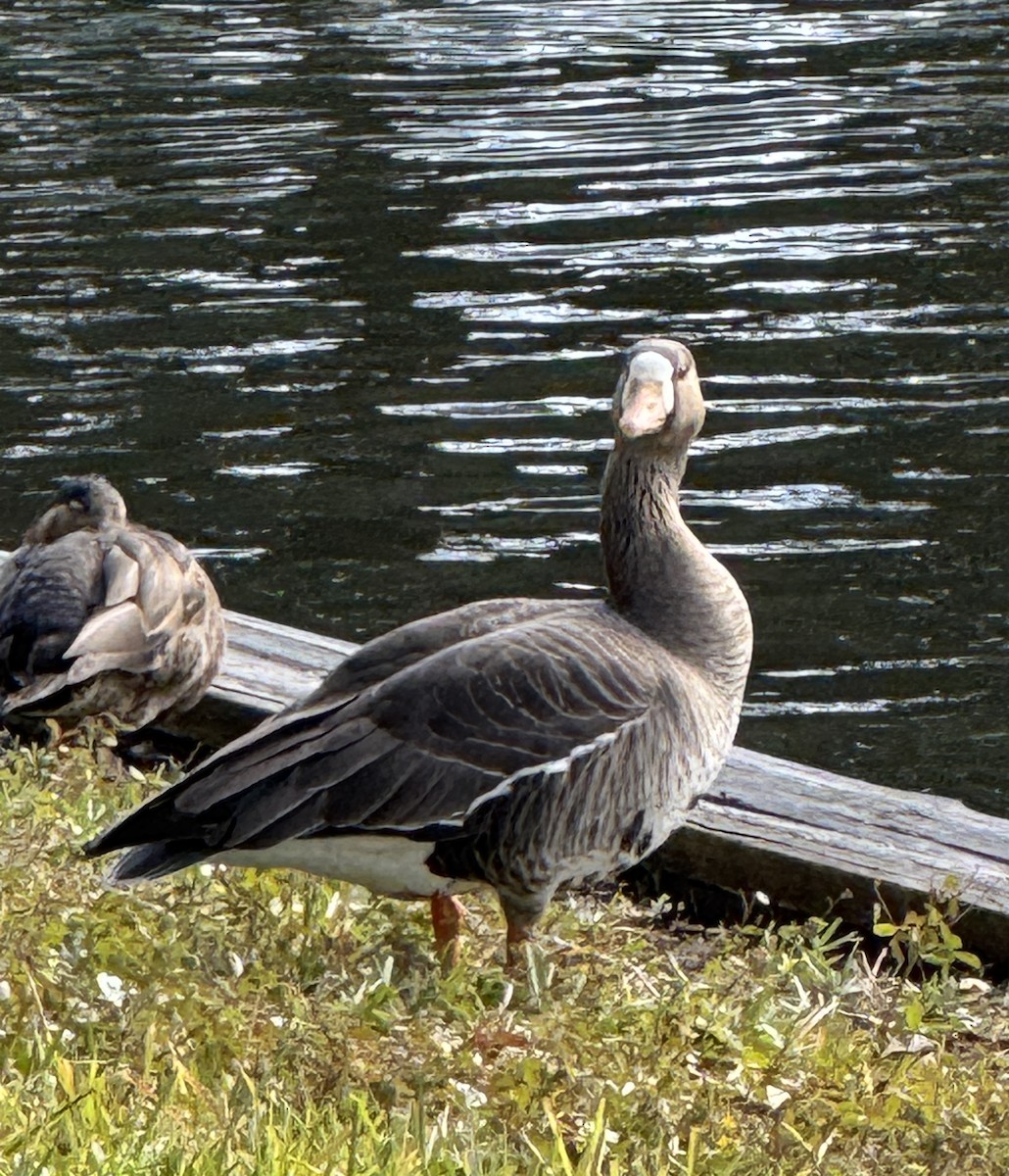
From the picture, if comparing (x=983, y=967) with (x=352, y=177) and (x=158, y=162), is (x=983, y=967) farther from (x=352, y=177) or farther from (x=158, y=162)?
(x=158, y=162)

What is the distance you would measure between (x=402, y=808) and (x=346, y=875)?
0.29 metres

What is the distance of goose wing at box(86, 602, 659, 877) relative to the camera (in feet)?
15.4

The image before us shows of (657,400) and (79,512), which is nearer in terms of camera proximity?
(657,400)

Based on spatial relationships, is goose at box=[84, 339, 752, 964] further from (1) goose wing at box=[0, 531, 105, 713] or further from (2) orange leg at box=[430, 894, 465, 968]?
(1) goose wing at box=[0, 531, 105, 713]

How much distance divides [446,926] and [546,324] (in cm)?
798

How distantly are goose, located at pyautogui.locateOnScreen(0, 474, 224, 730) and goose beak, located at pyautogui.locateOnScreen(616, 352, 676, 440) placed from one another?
2115 mm

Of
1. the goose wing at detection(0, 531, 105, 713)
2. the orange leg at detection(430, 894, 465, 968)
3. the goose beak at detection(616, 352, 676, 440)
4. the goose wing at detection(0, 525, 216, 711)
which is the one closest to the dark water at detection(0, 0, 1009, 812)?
the goose wing at detection(0, 525, 216, 711)

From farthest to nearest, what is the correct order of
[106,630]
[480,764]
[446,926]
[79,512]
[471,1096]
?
[79,512]
[106,630]
[446,926]
[480,764]
[471,1096]

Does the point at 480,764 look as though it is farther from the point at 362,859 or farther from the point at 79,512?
the point at 79,512

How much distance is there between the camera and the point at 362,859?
491 cm

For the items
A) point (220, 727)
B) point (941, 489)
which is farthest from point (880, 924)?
point (941, 489)

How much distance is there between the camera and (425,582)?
955 cm

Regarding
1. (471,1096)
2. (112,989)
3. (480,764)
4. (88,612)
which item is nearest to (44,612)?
(88,612)

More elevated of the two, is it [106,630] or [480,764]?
[480,764]
